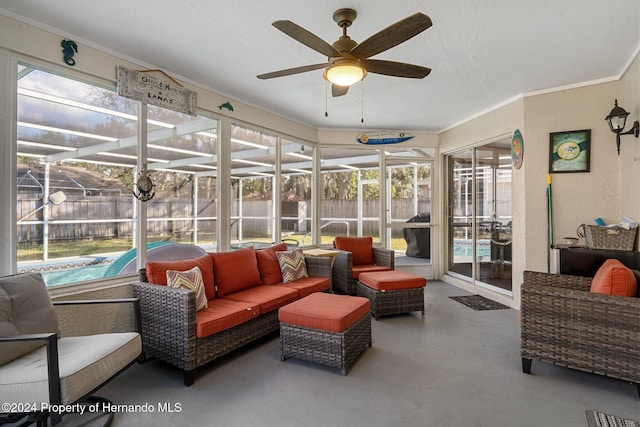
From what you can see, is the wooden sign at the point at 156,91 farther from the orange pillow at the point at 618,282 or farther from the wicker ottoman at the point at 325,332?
the orange pillow at the point at 618,282

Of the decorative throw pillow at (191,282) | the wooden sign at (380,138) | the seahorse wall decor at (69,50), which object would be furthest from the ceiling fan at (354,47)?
the wooden sign at (380,138)


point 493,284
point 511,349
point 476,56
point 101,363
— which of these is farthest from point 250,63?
point 493,284

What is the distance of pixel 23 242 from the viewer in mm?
2500

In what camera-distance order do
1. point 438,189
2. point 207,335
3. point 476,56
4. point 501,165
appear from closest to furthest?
1. point 207,335
2. point 476,56
3. point 501,165
4. point 438,189

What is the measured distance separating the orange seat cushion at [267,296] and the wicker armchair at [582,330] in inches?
80.6

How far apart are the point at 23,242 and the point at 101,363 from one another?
145 centimetres

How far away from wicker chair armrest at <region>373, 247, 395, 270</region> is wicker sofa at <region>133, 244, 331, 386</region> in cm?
132

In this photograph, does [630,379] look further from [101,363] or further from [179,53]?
[179,53]

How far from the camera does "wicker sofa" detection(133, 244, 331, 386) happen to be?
92.6 inches

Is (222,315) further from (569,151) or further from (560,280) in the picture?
(569,151)

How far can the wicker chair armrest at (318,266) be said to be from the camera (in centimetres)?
400

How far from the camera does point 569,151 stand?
12.2ft

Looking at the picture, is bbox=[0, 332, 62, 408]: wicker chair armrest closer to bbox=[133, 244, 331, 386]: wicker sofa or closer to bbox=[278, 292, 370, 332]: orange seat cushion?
bbox=[133, 244, 331, 386]: wicker sofa

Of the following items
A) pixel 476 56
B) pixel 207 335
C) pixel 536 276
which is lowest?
pixel 207 335
